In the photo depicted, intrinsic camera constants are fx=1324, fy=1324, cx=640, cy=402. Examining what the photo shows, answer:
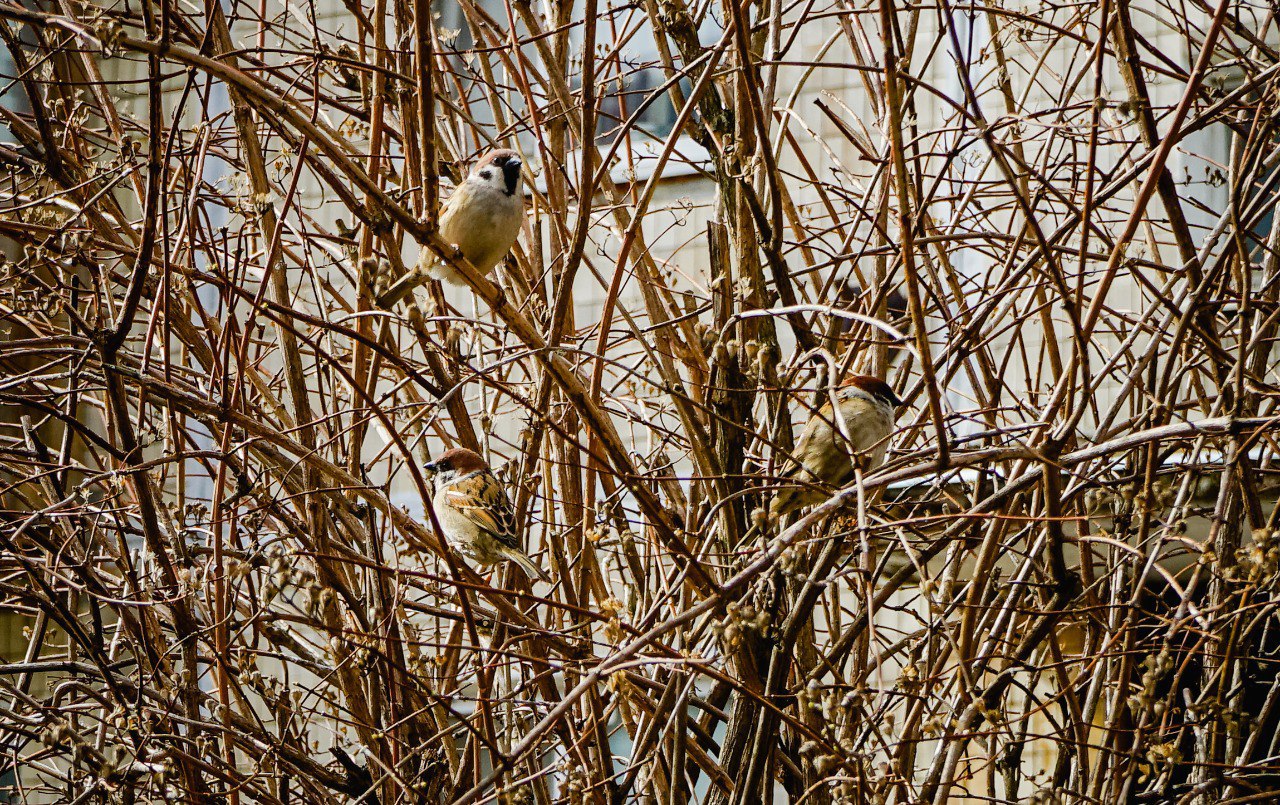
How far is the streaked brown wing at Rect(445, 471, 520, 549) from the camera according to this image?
3089 mm

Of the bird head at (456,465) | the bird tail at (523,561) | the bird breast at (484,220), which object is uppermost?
the bird breast at (484,220)

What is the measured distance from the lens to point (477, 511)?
310cm

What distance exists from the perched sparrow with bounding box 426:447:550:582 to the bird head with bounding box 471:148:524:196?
26.6 inches

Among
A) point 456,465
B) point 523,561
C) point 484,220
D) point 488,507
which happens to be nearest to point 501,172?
point 484,220

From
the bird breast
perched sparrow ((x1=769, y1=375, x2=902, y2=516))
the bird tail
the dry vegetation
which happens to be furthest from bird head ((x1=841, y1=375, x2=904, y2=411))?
the bird breast

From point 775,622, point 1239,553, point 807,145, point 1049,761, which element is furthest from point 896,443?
point 807,145

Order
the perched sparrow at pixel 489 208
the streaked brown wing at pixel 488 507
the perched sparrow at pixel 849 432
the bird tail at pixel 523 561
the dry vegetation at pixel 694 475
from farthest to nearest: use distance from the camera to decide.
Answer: the perched sparrow at pixel 489 208 < the streaked brown wing at pixel 488 507 < the bird tail at pixel 523 561 < the perched sparrow at pixel 849 432 < the dry vegetation at pixel 694 475

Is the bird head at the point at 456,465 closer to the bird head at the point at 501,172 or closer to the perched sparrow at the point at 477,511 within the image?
the perched sparrow at the point at 477,511

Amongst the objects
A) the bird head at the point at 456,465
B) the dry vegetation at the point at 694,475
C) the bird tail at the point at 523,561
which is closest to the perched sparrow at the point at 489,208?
the dry vegetation at the point at 694,475

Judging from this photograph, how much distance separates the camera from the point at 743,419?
2637 millimetres

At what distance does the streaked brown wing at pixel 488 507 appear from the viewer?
10.1 feet

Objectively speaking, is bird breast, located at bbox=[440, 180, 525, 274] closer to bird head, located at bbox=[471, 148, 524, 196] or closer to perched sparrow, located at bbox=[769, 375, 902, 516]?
bird head, located at bbox=[471, 148, 524, 196]

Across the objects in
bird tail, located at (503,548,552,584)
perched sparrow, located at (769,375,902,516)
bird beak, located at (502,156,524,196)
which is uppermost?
bird beak, located at (502,156,524,196)

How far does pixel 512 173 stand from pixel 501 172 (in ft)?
0.10
